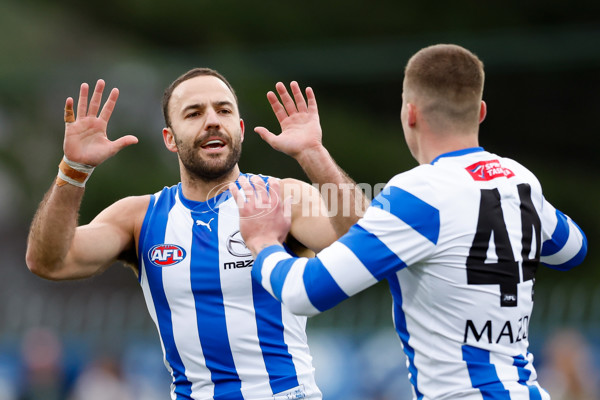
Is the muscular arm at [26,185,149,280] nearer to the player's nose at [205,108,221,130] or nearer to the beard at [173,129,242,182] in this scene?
the beard at [173,129,242,182]

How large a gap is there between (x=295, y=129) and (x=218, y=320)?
1.11 metres

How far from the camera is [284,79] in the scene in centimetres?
1413

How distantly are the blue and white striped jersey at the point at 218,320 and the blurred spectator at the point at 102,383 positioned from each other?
5977mm

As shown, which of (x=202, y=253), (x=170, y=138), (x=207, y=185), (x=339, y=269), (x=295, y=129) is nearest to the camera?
(x=339, y=269)

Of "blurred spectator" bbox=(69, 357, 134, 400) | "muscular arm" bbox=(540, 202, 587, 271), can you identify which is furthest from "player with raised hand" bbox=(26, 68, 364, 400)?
"blurred spectator" bbox=(69, 357, 134, 400)

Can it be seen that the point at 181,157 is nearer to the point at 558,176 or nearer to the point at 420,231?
the point at 420,231

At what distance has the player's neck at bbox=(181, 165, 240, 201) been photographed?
5145mm

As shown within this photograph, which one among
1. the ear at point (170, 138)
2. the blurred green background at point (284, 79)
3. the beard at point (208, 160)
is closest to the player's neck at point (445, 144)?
the beard at point (208, 160)

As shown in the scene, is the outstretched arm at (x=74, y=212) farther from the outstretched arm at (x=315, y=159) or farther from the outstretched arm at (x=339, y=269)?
the outstretched arm at (x=339, y=269)

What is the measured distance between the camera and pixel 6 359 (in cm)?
1084

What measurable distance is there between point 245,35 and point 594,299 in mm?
9949

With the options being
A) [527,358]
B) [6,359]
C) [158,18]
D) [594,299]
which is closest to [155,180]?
[158,18]

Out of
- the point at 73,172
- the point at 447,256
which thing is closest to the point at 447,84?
the point at 447,256

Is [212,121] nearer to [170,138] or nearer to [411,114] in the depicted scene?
[170,138]
